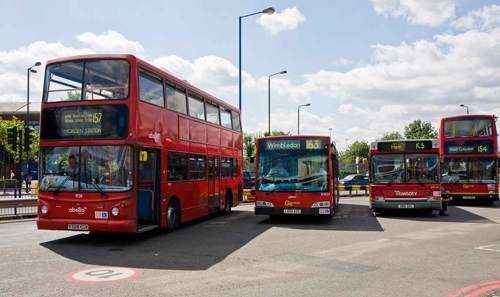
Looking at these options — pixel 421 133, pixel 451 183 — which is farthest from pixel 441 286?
pixel 421 133

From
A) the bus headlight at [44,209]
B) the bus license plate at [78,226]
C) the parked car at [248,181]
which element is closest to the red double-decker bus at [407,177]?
the bus license plate at [78,226]

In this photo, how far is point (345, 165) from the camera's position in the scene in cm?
6212

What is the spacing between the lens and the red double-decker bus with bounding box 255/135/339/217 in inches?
573

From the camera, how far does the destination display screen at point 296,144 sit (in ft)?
49.0

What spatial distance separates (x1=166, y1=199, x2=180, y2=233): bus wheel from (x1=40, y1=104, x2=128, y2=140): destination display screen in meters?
3.11

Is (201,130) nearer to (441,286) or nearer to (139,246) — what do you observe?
(139,246)

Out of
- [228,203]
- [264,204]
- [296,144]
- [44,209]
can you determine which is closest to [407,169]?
[296,144]

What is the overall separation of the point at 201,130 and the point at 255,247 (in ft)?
18.8

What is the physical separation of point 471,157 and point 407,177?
7175 mm

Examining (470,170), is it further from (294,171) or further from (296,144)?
(294,171)

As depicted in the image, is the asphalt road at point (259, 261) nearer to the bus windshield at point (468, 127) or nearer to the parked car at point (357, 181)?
the bus windshield at point (468, 127)

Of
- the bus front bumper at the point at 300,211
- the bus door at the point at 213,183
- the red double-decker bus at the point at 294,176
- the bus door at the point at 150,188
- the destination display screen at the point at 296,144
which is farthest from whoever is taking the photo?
the bus door at the point at 213,183

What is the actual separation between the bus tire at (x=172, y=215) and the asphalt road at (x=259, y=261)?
0.23 metres

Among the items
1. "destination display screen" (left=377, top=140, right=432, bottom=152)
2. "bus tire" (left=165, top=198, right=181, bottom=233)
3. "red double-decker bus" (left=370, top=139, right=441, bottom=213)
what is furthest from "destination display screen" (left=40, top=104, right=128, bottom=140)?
"destination display screen" (left=377, top=140, right=432, bottom=152)
